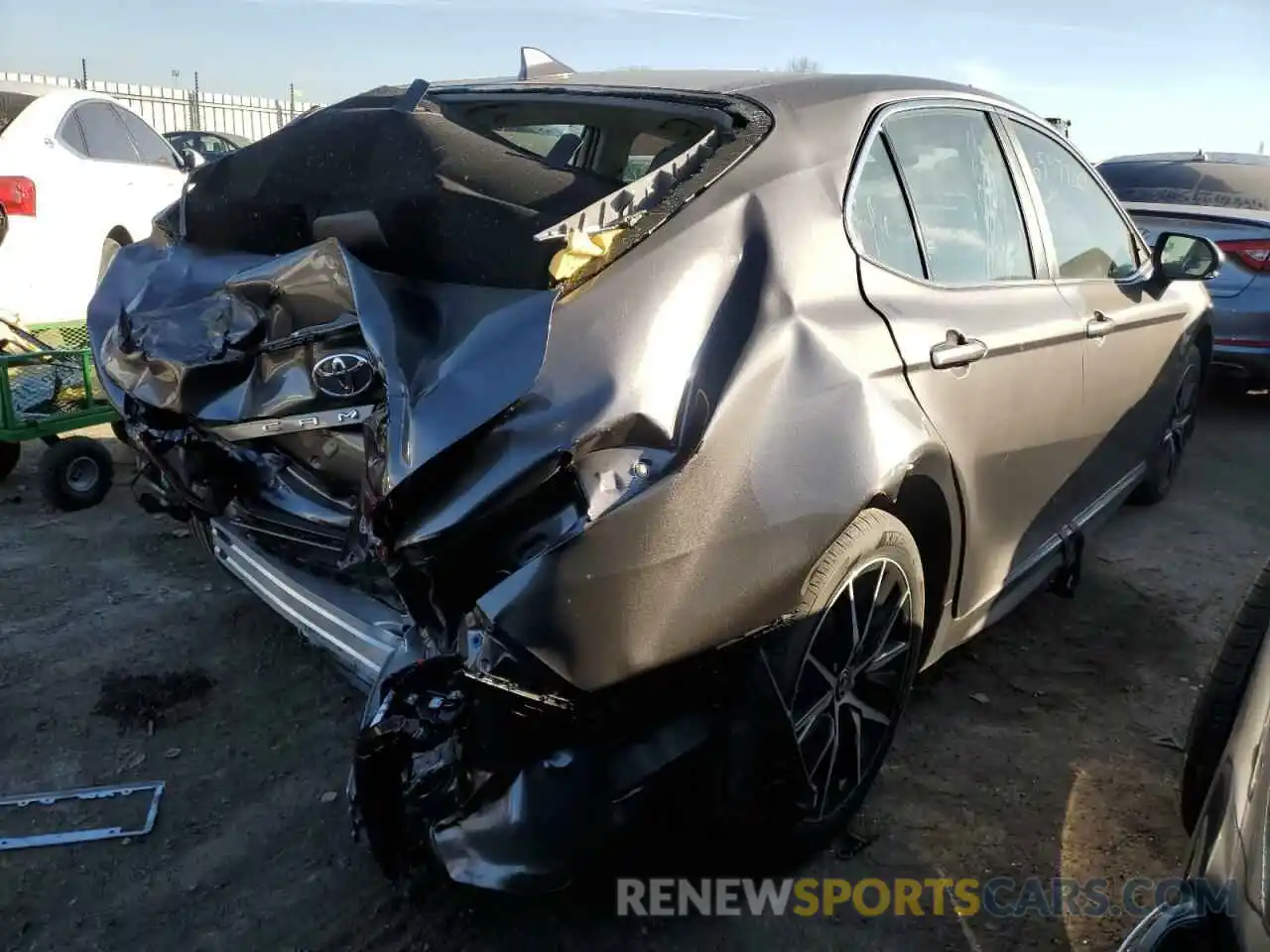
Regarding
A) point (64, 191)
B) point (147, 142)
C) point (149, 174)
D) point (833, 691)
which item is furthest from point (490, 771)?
point (147, 142)

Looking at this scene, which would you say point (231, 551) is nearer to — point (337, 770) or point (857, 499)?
point (337, 770)

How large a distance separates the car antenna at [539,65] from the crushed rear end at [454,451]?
846mm

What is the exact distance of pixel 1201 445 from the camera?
243 inches

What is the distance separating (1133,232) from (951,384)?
198 centimetres

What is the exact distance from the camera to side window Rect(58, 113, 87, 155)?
280 inches

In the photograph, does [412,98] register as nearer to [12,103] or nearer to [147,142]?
[12,103]

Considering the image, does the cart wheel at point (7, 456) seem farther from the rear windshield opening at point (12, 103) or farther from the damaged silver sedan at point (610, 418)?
the rear windshield opening at point (12, 103)

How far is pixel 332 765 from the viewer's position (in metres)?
2.76

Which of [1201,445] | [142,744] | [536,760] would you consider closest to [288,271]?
[536,760]

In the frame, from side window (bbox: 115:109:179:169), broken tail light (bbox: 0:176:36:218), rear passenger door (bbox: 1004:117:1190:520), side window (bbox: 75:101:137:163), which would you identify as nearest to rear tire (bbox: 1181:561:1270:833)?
rear passenger door (bbox: 1004:117:1190:520)

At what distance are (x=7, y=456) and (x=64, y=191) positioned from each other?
2.85 metres

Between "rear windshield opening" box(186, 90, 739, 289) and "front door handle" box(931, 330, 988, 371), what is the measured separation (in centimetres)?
71

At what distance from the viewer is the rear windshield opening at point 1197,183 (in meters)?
7.23

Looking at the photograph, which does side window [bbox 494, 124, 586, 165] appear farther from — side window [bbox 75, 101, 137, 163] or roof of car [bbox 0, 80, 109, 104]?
roof of car [bbox 0, 80, 109, 104]
